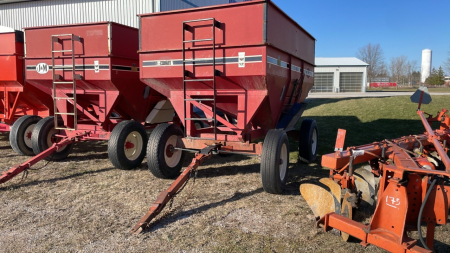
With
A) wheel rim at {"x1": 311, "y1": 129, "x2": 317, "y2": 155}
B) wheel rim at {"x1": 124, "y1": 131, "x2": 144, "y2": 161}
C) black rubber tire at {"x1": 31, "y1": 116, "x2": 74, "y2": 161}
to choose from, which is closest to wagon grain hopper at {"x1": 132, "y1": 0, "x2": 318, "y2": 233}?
wheel rim at {"x1": 124, "y1": 131, "x2": 144, "y2": 161}

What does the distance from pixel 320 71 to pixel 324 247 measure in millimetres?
35304

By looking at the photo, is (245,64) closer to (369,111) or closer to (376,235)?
(376,235)

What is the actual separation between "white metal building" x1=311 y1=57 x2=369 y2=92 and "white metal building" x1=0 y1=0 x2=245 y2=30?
2089 cm

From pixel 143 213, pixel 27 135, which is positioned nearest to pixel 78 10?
pixel 27 135

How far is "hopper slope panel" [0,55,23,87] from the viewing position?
8.09m

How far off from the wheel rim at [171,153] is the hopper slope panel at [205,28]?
1.56 meters

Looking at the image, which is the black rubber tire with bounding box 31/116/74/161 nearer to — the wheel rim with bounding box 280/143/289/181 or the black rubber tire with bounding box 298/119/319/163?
the wheel rim with bounding box 280/143/289/181

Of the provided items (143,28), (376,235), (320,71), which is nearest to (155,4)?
(143,28)

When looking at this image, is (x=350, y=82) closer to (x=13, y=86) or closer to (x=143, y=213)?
(x=13, y=86)

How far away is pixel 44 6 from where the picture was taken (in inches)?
679

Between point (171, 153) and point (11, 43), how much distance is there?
5.34 meters

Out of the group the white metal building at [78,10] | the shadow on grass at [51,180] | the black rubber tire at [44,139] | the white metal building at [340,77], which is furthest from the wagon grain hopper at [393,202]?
the white metal building at [340,77]

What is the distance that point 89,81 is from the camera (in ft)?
22.4

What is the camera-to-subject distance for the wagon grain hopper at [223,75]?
4992mm
